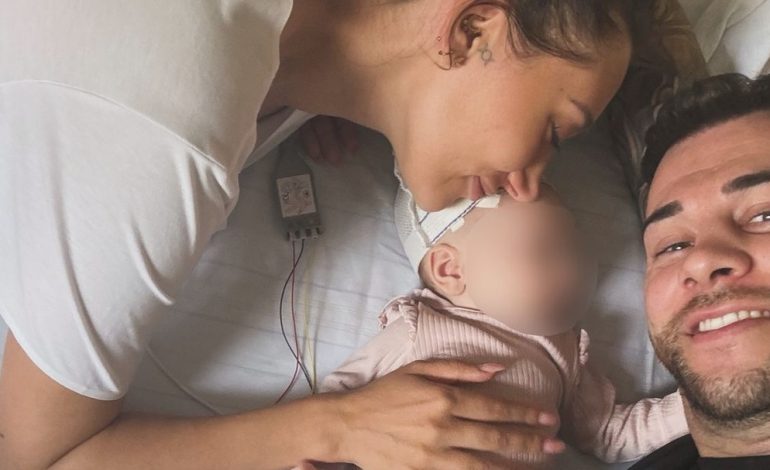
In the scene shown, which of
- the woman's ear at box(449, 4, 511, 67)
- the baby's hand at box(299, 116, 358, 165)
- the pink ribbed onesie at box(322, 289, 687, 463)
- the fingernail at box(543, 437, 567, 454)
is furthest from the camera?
the baby's hand at box(299, 116, 358, 165)

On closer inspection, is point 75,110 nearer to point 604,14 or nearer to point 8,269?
point 8,269

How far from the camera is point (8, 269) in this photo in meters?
1.00

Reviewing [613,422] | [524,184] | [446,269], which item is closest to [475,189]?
[524,184]

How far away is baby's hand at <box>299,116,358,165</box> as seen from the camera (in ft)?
5.25

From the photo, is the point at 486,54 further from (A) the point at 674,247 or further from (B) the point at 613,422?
(B) the point at 613,422

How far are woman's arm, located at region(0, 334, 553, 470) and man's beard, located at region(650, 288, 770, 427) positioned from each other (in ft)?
0.79

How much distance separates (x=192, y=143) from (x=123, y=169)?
88 mm

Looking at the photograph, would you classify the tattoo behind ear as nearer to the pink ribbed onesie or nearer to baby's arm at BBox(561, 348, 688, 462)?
the pink ribbed onesie

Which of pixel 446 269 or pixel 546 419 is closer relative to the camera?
pixel 546 419

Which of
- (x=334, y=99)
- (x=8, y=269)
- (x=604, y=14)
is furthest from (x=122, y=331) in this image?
(x=604, y=14)

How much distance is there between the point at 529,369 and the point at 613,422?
0.67 ft

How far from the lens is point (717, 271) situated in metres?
1.10

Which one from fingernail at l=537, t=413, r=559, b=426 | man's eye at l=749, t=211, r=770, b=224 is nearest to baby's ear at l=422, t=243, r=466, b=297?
fingernail at l=537, t=413, r=559, b=426

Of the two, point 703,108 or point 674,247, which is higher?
point 703,108
